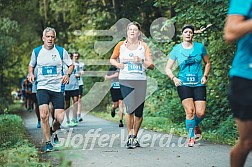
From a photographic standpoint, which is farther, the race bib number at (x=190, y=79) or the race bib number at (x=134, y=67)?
the race bib number at (x=134, y=67)

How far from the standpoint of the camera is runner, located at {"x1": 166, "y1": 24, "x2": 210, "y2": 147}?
9.39m

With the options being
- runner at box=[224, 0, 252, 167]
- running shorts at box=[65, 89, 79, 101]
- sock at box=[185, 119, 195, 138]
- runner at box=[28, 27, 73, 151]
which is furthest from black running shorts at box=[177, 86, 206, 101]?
running shorts at box=[65, 89, 79, 101]

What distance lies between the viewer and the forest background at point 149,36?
481 inches

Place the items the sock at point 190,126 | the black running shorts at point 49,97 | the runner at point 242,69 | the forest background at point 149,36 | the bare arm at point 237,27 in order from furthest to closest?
the forest background at point 149,36, the sock at point 190,126, the black running shorts at point 49,97, the runner at point 242,69, the bare arm at point 237,27

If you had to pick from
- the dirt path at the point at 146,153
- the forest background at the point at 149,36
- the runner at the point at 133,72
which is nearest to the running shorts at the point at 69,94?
the forest background at the point at 149,36

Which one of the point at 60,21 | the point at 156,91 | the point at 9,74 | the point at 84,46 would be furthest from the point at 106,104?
the point at 9,74

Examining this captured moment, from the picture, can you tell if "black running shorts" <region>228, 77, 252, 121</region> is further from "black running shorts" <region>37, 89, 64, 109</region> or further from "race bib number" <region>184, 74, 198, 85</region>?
"black running shorts" <region>37, 89, 64, 109</region>

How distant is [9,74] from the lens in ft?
134

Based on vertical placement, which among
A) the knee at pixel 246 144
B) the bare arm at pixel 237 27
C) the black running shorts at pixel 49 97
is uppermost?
the bare arm at pixel 237 27

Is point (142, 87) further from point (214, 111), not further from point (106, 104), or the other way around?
point (106, 104)

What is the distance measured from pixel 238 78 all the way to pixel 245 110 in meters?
0.30

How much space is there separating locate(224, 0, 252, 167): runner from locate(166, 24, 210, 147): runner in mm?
4712

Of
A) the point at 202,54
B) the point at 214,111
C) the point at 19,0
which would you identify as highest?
the point at 19,0

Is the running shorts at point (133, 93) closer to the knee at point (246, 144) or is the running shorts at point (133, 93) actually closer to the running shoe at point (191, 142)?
the running shoe at point (191, 142)
